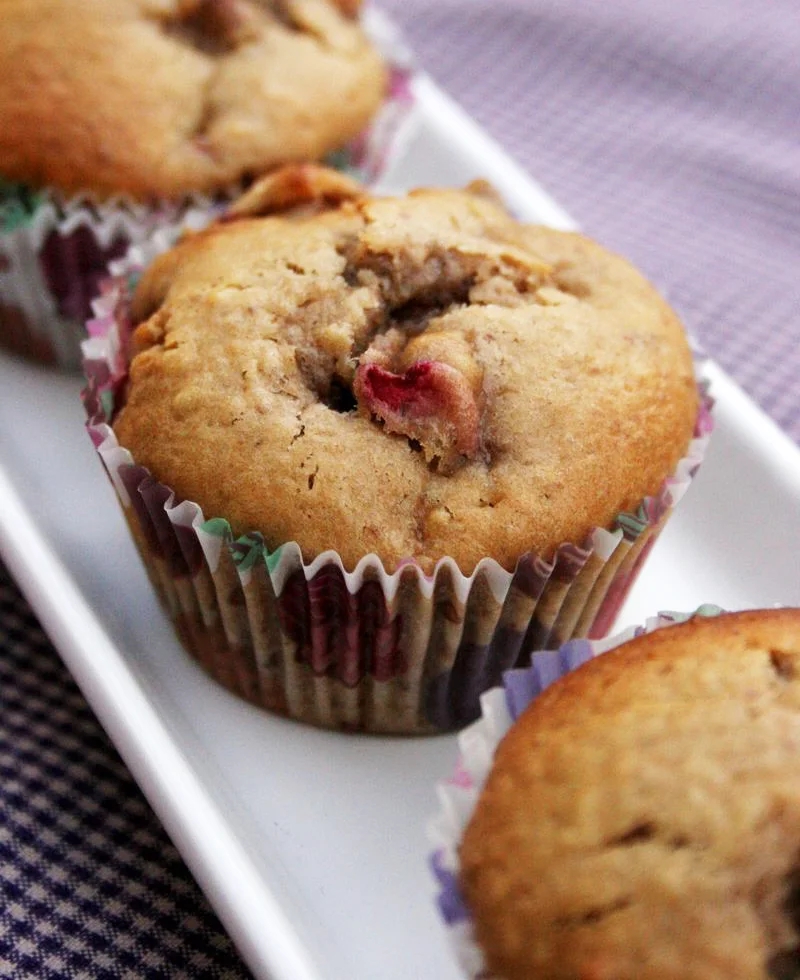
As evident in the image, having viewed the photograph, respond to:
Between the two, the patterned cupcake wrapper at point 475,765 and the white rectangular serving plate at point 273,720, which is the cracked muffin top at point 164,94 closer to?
the white rectangular serving plate at point 273,720

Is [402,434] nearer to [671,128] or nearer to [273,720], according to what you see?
[273,720]

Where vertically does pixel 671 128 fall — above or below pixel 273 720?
above

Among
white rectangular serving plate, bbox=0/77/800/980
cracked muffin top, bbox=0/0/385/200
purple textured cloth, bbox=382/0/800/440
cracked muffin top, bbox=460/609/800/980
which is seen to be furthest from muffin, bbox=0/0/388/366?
cracked muffin top, bbox=460/609/800/980

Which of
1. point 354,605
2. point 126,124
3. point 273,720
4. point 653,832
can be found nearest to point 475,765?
point 653,832

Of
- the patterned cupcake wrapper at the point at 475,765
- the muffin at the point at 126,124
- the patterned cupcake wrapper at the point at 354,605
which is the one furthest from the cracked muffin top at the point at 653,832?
the muffin at the point at 126,124

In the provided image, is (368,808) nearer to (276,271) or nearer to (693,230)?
(276,271)

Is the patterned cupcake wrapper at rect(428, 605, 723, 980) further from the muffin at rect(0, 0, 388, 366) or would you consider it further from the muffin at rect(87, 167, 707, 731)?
the muffin at rect(0, 0, 388, 366)
